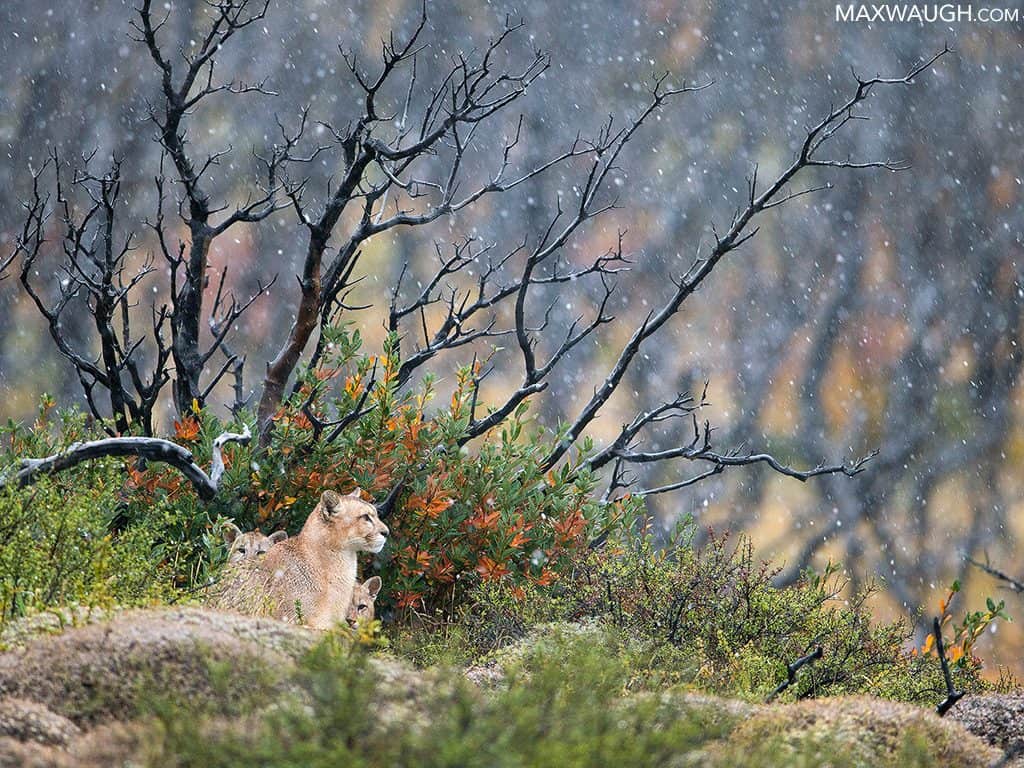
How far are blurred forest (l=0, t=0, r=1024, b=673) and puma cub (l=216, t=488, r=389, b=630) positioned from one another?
31.7 ft

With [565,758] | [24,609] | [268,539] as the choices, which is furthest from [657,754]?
[268,539]

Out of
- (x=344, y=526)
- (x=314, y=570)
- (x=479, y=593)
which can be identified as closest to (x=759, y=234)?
(x=479, y=593)

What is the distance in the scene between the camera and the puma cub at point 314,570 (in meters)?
4.21

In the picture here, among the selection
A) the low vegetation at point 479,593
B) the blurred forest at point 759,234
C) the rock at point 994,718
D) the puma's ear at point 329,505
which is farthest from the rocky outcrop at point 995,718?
the blurred forest at point 759,234

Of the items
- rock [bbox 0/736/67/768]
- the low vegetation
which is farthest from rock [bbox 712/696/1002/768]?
rock [bbox 0/736/67/768]

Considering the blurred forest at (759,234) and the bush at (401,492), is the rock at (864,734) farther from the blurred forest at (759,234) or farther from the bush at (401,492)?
the blurred forest at (759,234)

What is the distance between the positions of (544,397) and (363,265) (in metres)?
2.63

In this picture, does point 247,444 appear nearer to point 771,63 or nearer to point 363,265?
point 363,265

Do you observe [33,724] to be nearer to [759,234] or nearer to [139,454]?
[139,454]

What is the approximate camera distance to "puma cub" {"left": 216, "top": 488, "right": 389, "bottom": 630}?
13.8 feet

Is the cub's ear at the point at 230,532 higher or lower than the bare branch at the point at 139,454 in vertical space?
lower

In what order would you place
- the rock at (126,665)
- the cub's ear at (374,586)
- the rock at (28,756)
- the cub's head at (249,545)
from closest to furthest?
the rock at (28,756) → the rock at (126,665) → the cub's head at (249,545) → the cub's ear at (374,586)

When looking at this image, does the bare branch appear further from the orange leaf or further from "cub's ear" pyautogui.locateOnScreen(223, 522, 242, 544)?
the orange leaf

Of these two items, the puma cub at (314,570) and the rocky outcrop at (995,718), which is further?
the puma cub at (314,570)
